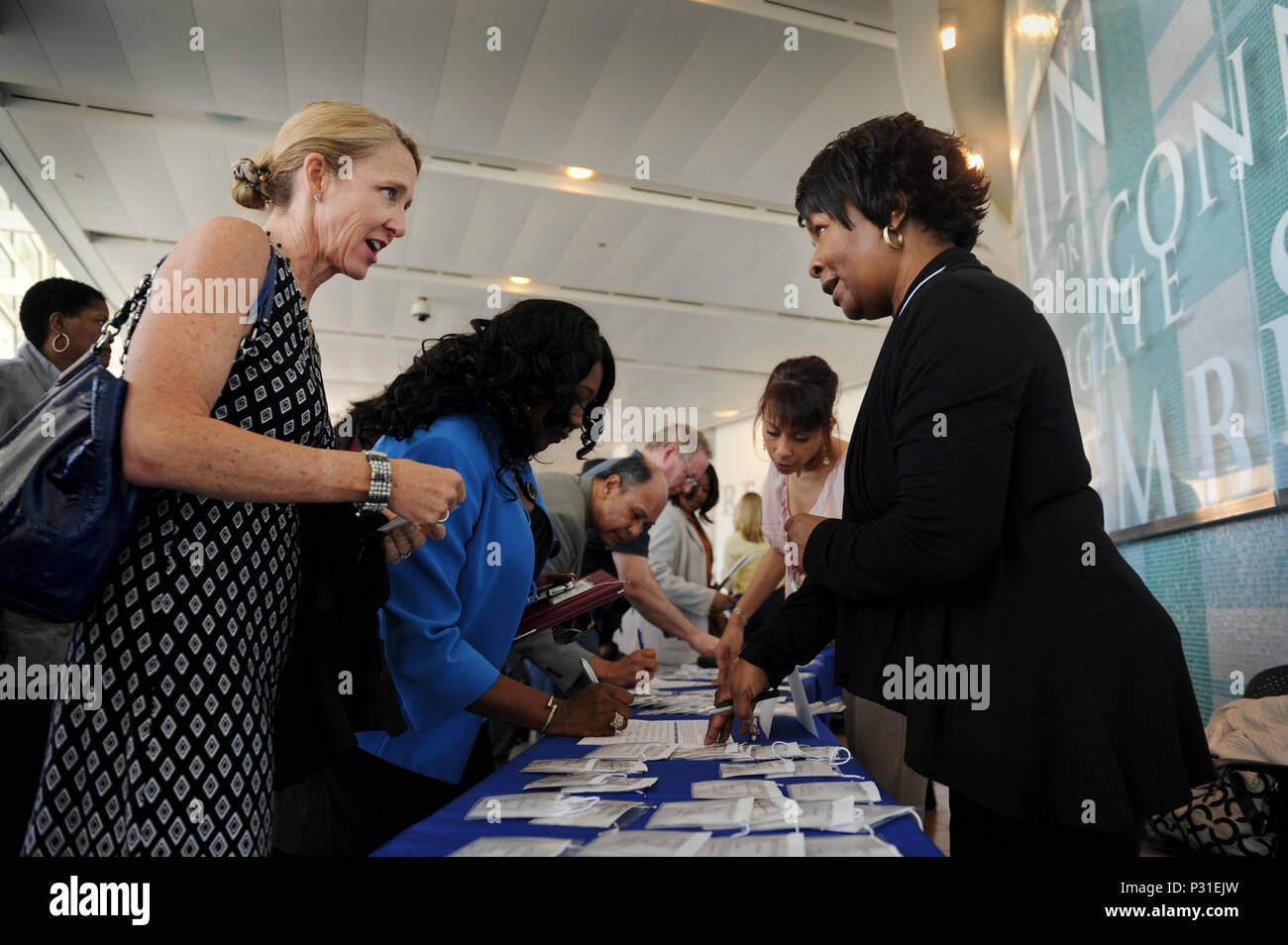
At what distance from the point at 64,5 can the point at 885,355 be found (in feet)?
16.9

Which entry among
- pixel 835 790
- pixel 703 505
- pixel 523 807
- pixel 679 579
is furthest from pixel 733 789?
pixel 703 505

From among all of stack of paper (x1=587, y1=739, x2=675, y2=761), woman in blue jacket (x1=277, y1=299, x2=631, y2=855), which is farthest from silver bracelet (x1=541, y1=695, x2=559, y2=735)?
stack of paper (x1=587, y1=739, x2=675, y2=761)

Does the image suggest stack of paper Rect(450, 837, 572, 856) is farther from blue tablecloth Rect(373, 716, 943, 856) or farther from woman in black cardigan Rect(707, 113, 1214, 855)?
woman in black cardigan Rect(707, 113, 1214, 855)

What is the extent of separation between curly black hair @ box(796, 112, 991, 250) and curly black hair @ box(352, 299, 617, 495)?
1.95 ft

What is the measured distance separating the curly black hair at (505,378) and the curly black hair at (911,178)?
0.59 meters

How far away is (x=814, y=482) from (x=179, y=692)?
7.22 feet

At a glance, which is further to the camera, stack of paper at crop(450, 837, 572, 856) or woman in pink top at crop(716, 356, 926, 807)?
woman in pink top at crop(716, 356, 926, 807)

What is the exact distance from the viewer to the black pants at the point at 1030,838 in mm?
949

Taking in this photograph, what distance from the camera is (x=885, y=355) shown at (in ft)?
3.84

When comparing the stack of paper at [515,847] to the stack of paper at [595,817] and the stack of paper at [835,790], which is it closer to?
the stack of paper at [595,817]

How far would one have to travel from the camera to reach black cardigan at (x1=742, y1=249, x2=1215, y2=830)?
0.95 meters

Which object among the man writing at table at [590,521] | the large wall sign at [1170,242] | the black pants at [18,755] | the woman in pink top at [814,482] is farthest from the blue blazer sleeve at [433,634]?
the large wall sign at [1170,242]

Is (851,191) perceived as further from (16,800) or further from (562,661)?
(16,800)
